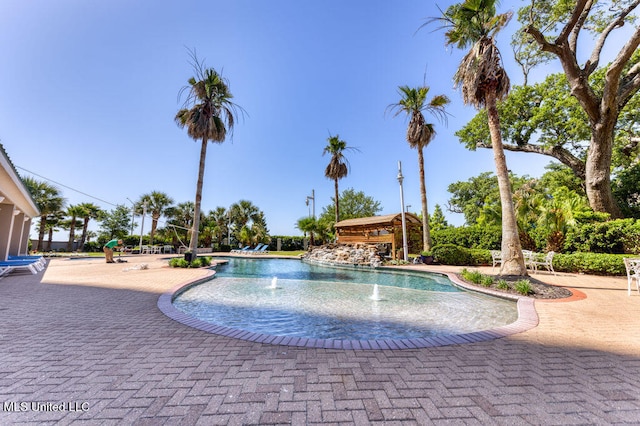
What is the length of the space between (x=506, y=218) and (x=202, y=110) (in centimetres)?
1415

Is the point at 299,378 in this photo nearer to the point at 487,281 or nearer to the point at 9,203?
the point at 487,281

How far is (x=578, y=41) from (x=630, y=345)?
20.3 meters

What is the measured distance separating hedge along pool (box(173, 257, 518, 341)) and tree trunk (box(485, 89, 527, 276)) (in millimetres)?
1665

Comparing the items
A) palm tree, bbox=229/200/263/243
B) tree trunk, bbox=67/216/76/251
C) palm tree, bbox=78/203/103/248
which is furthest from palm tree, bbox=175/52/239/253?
tree trunk, bbox=67/216/76/251

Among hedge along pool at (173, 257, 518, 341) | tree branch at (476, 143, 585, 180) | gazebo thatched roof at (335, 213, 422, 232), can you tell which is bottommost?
hedge along pool at (173, 257, 518, 341)

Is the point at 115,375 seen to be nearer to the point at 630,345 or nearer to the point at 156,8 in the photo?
the point at 630,345

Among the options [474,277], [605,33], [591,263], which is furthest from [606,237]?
[605,33]

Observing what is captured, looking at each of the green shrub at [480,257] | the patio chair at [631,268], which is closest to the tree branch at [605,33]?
the green shrub at [480,257]

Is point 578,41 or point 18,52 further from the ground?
point 578,41

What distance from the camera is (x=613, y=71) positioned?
1297 centimetres

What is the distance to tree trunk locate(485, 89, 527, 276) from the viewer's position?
779cm

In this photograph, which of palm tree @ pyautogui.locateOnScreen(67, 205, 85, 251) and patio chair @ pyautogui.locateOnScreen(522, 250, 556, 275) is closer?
patio chair @ pyautogui.locateOnScreen(522, 250, 556, 275)

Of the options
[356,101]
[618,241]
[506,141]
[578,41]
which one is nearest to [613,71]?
[578,41]

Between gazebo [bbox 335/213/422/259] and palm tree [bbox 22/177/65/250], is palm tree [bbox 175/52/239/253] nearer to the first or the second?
gazebo [bbox 335/213/422/259]
